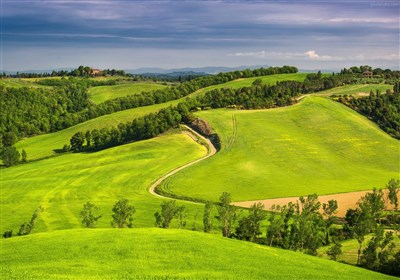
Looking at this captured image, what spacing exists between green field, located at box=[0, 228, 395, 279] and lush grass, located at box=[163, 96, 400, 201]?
178 ft

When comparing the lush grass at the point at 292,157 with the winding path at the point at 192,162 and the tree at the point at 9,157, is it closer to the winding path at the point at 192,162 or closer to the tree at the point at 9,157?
the winding path at the point at 192,162

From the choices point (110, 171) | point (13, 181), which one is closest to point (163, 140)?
point (110, 171)

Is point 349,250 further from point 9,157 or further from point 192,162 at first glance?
point 9,157

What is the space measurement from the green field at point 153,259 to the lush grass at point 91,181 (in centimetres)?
3400

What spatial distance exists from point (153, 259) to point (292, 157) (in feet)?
334

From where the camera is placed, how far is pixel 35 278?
45.7 metres

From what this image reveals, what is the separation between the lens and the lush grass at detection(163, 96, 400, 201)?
405ft

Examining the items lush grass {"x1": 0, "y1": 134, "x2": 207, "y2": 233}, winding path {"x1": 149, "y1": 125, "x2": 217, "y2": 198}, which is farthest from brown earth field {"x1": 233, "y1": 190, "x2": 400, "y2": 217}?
winding path {"x1": 149, "y1": 125, "x2": 217, "y2": 198}

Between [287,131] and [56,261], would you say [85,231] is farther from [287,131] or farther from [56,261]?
[287,131]

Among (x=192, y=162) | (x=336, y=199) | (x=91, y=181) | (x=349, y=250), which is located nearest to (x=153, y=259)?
(x=349, y=250)

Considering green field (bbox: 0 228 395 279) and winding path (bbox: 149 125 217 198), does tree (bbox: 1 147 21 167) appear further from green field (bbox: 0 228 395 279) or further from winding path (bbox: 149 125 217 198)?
green field (bbox: 0 228 395 279)

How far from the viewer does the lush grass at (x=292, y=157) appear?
4865 inches

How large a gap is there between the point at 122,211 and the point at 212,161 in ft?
204

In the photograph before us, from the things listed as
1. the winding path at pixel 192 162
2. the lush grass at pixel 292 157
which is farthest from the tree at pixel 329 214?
the winding path at pixel 192 162
